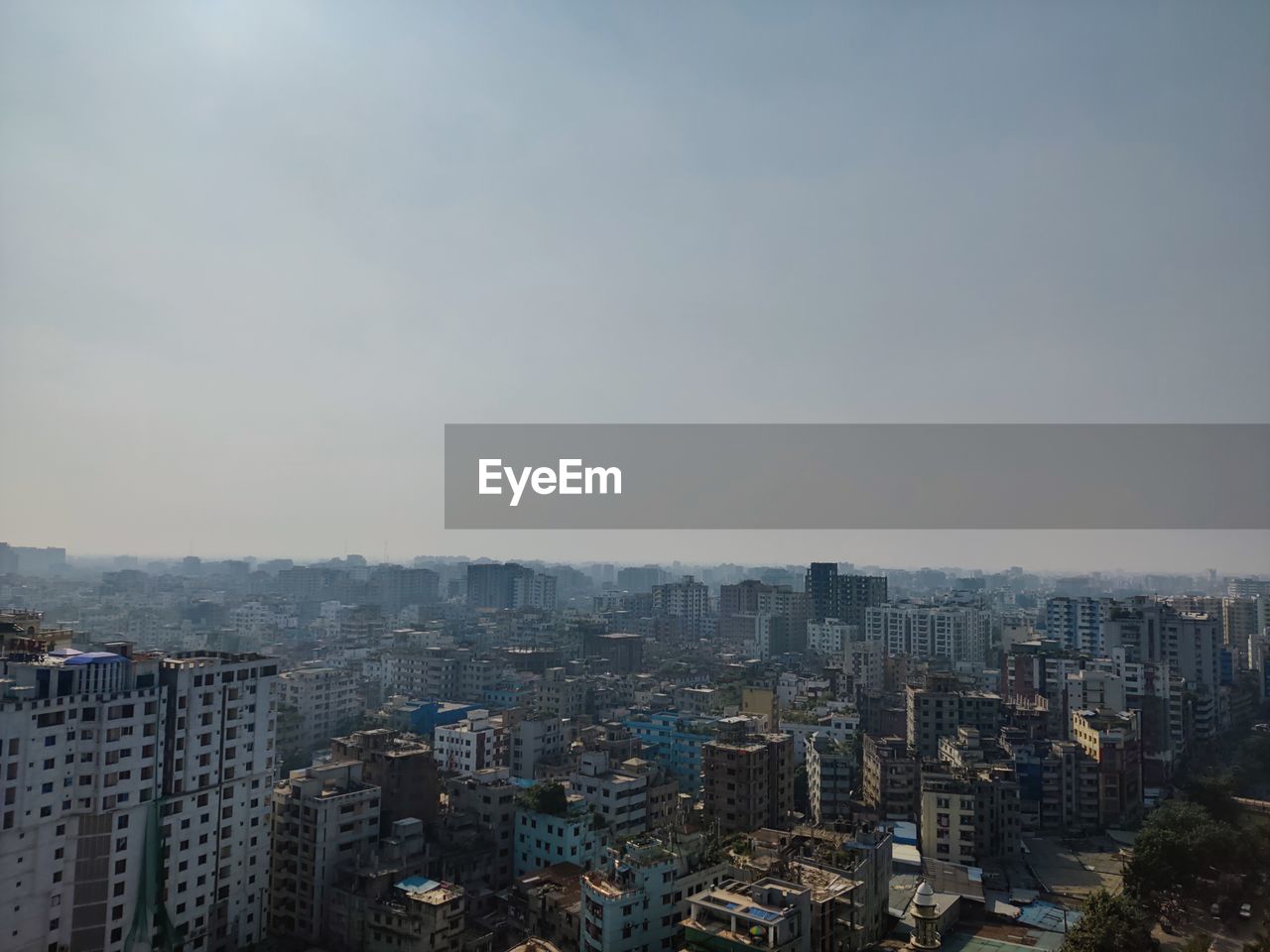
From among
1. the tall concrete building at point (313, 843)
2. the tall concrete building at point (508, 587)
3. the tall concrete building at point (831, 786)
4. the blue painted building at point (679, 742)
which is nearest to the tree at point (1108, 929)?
the tall concrete building at point (831, 786)

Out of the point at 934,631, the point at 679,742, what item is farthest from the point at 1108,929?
the point at 934,631

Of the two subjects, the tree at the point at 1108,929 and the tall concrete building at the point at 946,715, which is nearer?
the tree at the point at 1108,929

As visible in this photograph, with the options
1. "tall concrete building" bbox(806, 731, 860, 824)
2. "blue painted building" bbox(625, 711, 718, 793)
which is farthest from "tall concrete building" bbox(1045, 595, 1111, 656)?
"blue painted building" bbox(625, 711, 718, 793)

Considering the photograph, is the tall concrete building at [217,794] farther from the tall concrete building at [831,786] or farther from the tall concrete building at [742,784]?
the tall concrete building at [831,786]

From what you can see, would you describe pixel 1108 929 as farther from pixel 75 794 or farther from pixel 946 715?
pixel 75 794

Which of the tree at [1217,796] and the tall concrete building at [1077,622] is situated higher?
Result: the tall concrete building at [1077,622]
